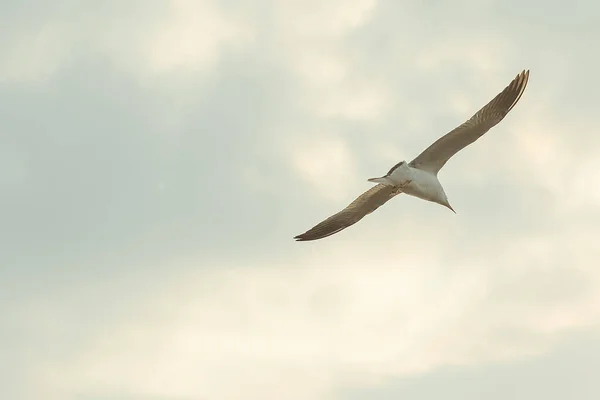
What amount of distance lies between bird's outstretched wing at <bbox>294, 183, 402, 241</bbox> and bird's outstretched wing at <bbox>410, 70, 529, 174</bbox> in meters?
1.54

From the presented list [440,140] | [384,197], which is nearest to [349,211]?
[384,197]

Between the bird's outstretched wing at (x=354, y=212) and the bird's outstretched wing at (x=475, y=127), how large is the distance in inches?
60.7

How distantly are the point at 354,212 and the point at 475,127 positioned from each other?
5796 millimetres

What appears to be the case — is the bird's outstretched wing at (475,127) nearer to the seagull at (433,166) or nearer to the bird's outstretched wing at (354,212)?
the seagull at (433,166)

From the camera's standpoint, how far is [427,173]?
131 ft

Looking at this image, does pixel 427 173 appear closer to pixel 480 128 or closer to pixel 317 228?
pixel 480 128

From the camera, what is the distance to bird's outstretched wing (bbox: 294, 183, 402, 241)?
41037mm

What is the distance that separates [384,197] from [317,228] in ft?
10.1

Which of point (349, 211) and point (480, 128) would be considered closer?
point (480, 128)

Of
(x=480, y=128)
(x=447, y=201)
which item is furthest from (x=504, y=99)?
(x=447, y=201)

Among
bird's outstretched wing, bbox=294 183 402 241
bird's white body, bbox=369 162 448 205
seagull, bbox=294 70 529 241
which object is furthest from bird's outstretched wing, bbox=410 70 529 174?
bird's outstretched wing, bbox=294 183 402 241

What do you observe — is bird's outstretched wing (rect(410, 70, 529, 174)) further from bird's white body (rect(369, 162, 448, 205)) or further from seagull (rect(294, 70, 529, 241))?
bird's white body (rect(369, 162, 448, 205))

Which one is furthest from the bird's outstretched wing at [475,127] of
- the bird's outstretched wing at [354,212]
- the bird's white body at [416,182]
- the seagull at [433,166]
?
the bird's outstretched wing at [354,212]

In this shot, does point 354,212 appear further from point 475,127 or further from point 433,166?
point 475,127
